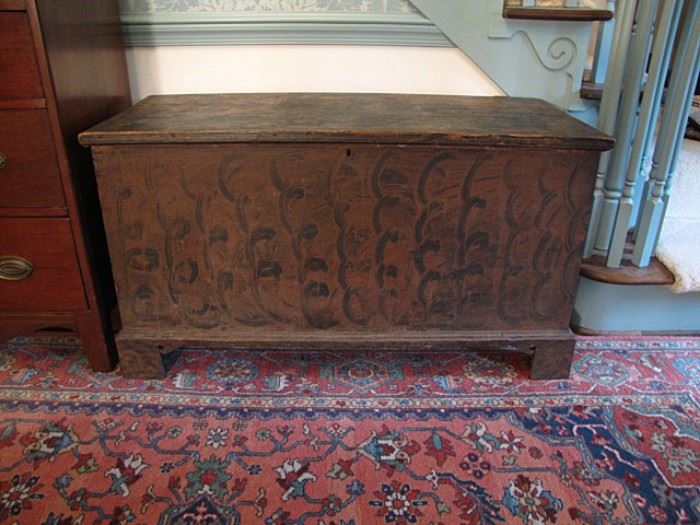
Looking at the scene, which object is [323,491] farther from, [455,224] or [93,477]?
[455,224]

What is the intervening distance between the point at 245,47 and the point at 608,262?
3.81 feet

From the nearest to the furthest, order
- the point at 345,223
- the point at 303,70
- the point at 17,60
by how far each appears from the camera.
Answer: the point at 17,60 → the point at 345,223 → the point at 303,70

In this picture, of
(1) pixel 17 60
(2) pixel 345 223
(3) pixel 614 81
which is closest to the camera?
(1) pixel 17 60

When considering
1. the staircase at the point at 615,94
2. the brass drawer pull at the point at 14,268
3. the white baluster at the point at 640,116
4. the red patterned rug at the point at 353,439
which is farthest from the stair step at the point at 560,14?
Answer: the brass drawer pull at the point at 14,268

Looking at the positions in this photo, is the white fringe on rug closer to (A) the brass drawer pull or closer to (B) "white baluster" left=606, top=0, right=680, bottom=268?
(B) "white baluster" left=606, top=0, right=680, bottom=268

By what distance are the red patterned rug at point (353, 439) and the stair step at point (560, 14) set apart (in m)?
0.86

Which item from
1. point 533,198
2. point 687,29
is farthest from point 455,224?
point 687,29

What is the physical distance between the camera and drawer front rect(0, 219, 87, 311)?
1.22 m

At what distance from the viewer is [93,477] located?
107 cm

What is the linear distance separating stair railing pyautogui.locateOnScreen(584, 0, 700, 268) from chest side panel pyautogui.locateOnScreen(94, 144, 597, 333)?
0.35m

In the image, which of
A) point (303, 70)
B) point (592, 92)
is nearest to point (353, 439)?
point (303, 70)

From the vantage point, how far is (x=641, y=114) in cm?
141

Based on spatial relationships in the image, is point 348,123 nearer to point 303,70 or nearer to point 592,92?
point 303,70

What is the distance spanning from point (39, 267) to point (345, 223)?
2.32ft
